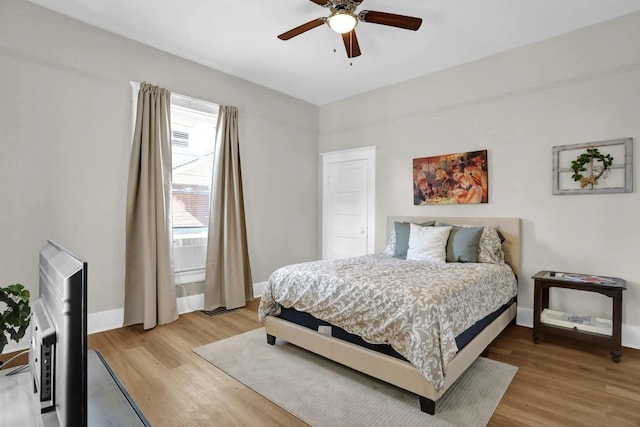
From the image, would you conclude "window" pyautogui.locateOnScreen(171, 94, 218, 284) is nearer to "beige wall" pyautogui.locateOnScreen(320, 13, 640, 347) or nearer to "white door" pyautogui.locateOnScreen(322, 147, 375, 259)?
"white door" pyautogui.locateOnScreen(322, 147, 375, 259)

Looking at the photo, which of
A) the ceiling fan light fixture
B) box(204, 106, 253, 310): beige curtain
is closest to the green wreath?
the ceiling fan light fixture

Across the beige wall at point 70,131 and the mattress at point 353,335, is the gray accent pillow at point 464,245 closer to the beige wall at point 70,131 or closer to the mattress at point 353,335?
the mattress at point 353,335

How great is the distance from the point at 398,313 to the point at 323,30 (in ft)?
8.74

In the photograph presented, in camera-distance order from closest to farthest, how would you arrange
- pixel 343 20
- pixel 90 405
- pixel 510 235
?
1. pixel 90 405
2. pixel 343 20
3. pixel 510 235

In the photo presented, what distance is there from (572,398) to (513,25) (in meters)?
3.05

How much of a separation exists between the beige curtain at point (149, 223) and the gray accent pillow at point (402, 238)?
2428 millimetres

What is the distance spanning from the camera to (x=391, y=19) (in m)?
2.43

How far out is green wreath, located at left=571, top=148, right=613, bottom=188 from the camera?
2932mm

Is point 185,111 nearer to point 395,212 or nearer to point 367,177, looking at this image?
point 367,177

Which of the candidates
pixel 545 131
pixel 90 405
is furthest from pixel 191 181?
pixel 545 131

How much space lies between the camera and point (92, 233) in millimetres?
3062

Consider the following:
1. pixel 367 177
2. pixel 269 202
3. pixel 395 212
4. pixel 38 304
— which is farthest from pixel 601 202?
pixel 38 304

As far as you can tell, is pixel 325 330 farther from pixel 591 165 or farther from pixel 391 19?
pixel 591 165

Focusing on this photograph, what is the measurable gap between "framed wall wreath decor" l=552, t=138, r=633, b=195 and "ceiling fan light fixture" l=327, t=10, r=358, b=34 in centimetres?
231
